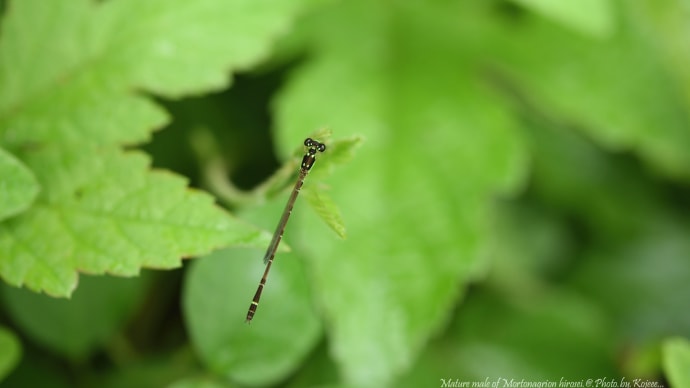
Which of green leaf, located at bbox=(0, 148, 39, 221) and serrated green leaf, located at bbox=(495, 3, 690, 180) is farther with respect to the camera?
serrated green leaf, located at bbox=(495, 3, 690, 180)

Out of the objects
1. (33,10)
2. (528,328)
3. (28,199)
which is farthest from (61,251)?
(528,328)

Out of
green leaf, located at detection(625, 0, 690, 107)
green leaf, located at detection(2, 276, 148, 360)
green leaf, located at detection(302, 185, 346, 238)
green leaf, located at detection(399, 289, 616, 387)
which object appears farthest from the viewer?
green leaf, located at detection(625, 0, 690, 107)

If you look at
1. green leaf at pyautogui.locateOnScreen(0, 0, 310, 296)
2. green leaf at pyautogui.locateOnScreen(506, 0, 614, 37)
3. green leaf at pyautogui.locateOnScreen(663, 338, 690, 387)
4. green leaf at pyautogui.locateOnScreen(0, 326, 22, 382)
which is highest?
green leaf at pyautogui.locateOnScreen(506, 0, 614, 37)

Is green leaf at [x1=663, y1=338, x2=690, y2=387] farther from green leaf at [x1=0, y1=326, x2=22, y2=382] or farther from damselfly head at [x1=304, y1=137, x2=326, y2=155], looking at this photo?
green leaf at [x1=0, y1=326, x2=22, y2=382]

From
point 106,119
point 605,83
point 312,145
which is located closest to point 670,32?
point 605,83

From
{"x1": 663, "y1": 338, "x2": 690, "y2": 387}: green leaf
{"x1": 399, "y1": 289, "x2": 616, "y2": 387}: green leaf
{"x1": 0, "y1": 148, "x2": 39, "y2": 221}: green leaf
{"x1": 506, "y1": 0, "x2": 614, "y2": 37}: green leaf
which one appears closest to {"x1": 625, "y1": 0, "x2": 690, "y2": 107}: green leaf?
{"x1": 506, "y1": 0, "x2": 614, "y2": 37}: green leaf

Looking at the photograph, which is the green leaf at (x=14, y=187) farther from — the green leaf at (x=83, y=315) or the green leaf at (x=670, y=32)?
the green leaf at (x=670, y=32)

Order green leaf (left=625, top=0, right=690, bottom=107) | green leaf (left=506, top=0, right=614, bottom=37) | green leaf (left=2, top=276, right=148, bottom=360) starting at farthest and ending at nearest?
green leaf (left=625, top=0, right=690, bottom=107) < green leaf (left=506, top=0, right=614, bottom=37) < green leaf (left=2, top=276, right=148, bottom=360)

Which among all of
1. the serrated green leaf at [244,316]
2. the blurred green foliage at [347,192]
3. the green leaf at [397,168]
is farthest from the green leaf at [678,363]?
the serrated green leaf at [244,316]

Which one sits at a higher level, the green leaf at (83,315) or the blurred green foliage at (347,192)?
the blurred green foliage at (347,192)
